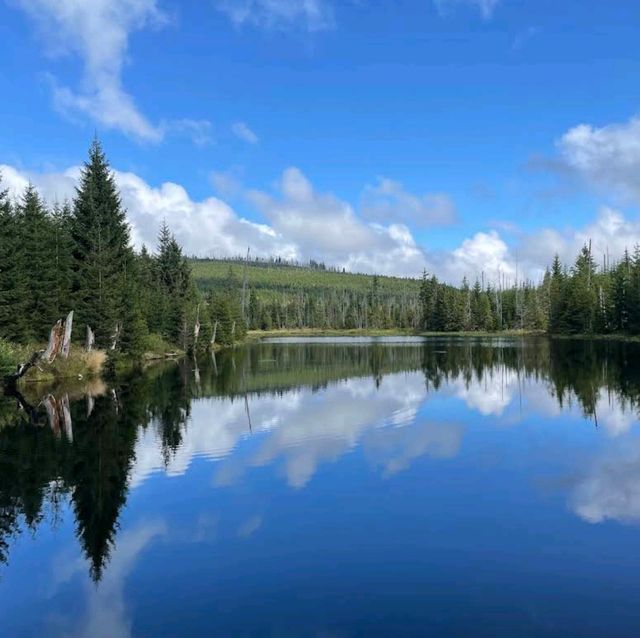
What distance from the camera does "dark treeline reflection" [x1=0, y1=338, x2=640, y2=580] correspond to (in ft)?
43.5

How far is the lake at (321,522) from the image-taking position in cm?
869

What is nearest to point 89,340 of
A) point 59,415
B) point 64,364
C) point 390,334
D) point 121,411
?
point 64,364

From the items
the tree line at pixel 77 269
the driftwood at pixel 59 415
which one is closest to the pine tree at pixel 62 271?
the tree line at pixel 77 269

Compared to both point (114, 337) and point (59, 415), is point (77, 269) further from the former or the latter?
point (59, 415)

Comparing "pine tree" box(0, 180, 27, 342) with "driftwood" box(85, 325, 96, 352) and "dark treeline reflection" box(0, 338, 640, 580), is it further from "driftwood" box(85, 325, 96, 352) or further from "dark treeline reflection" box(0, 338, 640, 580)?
"dark treeline reflection" box(0, 338, 640, 580)

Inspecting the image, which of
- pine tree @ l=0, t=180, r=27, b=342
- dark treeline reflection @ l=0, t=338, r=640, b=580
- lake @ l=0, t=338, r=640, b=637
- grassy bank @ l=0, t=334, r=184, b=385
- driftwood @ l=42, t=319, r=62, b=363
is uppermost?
pine tree @ l=0, t=180, r=27, b=342

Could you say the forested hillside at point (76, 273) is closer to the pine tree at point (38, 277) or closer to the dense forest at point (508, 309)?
the pine tree at point (38, 277)

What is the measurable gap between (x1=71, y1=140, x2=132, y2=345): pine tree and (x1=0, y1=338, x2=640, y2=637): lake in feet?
53.9

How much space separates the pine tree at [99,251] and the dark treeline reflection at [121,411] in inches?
204

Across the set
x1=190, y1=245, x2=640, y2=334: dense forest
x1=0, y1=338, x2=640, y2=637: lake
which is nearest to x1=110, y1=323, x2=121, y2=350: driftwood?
x1=0, y1=338, x2=640, y2=637: lake

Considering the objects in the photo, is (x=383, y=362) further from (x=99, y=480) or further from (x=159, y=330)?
(x=99, y=480)

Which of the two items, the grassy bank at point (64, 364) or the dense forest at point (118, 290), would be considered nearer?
the grassy bank at point (64, 364)

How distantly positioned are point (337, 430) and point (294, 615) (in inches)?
520

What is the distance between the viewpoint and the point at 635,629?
7.98 m
